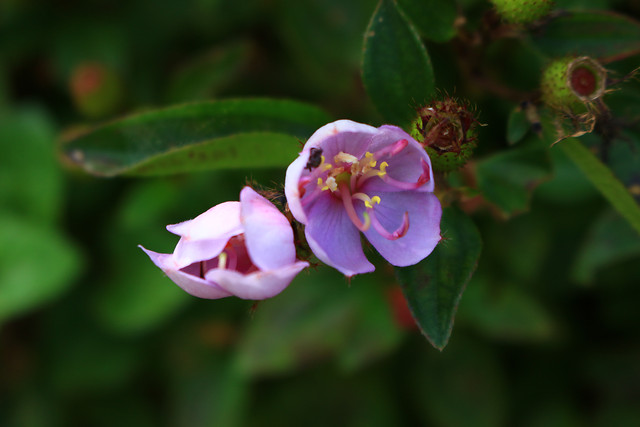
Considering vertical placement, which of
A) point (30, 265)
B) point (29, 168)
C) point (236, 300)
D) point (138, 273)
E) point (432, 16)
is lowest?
point (236, 300)

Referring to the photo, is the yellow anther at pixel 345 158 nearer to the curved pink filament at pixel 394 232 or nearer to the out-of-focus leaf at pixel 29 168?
the curved pink filament at pixel 394 232

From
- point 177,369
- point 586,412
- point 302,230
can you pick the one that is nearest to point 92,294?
point 177,369

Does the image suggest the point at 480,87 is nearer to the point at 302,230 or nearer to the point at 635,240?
the point at 635,240

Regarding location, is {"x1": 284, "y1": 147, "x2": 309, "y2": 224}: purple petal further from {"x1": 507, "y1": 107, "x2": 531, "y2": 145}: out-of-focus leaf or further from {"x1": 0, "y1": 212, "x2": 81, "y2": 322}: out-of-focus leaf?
{"x1": 0, "y1": 212, "x2": 81, "y2": 322}: out-of-focus leaf

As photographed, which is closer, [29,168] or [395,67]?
[395,67]

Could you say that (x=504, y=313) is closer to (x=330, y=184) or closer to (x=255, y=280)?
(x=330, y=184)

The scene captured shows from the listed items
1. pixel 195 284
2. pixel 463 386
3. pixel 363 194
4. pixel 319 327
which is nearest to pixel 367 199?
pixel 363 194

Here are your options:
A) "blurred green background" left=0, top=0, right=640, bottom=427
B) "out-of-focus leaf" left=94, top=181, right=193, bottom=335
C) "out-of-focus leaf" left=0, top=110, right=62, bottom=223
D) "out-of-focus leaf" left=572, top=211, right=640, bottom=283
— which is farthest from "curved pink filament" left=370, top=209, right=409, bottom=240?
"out-of-focus leaf" left=0, top=110, right=62, bottom=223
